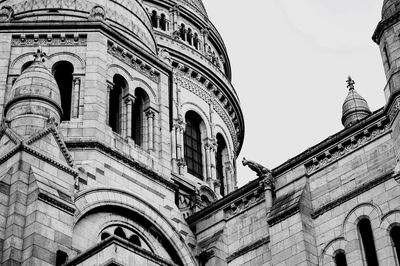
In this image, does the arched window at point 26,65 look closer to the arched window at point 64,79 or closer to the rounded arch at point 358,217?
the arched window at point 64,79

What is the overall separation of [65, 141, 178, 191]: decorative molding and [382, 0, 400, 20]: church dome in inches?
372

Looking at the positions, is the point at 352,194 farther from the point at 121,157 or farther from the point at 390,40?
the point at 121,157

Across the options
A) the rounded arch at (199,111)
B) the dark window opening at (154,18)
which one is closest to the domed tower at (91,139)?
the rounded arch at (199,111)

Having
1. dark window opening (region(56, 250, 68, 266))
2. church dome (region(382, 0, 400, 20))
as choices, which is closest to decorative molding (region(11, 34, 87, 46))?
dark window opening (region(56, 250, 68, 266))

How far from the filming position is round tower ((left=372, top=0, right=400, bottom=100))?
27391mm

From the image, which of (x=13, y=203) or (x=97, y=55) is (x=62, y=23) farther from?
(x=13, y=203)

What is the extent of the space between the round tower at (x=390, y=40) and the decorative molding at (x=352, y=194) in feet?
8.23

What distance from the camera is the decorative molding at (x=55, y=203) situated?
2494 centimetres

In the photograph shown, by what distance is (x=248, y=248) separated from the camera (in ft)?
96.1

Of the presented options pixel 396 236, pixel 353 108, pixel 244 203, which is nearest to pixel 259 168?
pixel 244 203

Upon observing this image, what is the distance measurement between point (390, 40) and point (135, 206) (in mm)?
9781

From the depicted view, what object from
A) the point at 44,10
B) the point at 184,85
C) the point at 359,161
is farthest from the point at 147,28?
the point at 359,161

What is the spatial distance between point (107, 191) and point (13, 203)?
4778 mm

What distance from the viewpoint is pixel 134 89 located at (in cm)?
3384
